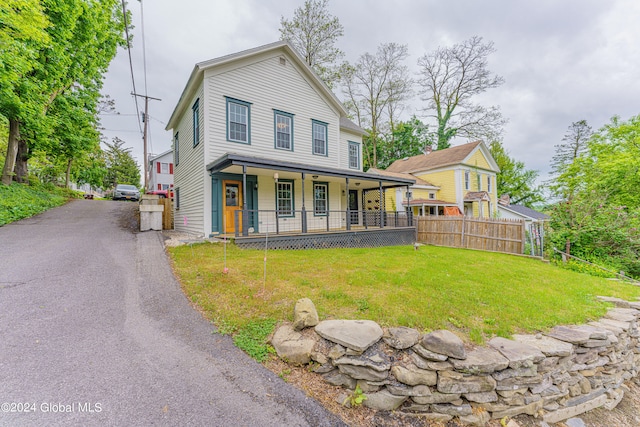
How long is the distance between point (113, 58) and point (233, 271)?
20638 millimetres

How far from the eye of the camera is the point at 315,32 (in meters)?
20.2

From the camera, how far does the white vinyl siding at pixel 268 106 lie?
9.40 m

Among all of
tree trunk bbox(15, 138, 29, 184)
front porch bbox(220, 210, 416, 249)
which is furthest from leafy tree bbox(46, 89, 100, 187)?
front porch bbox(220, 210, 416, 249)

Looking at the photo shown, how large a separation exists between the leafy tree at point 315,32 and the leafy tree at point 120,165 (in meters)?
35.8

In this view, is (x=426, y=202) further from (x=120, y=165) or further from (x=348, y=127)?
(x=120, y=165)

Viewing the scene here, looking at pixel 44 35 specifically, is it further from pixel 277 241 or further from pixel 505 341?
pixel 505 341

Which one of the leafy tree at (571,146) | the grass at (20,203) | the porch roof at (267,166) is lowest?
the grass at (20,203)

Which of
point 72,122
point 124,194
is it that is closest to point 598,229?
point 72,122

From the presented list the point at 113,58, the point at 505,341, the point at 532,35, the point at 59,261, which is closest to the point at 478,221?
the point at 505,341

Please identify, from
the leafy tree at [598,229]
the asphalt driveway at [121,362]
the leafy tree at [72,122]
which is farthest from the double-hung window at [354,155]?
the leafy tree at [72,122]

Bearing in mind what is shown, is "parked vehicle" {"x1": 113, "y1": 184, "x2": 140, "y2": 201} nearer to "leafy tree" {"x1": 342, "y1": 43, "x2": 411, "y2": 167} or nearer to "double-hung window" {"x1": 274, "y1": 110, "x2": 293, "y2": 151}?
"double-hung window" {"x1": 274, "y1": 110, "x2": 293, "y2": 151}

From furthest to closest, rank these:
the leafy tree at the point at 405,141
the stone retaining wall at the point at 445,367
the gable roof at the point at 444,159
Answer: the leafy tree at the point at 405,141, the gable roof at the point at 444,159, the stone retaining wall at the point at 445,367

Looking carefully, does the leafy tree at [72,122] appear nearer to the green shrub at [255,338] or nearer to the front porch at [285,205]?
the front porch at [285,205]

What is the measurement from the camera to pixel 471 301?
4328 millimetres
